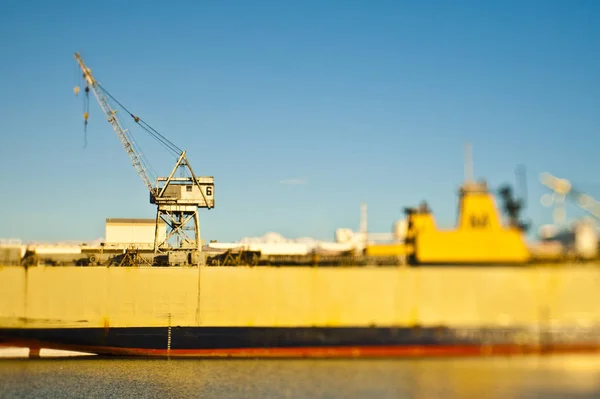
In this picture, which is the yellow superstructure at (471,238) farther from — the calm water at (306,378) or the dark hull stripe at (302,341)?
the calm water at (306,378)

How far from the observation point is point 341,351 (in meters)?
33.0

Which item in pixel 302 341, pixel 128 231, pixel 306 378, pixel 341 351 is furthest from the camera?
pixel 128 231

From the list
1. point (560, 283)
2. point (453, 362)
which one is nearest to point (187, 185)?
point (453, 362)

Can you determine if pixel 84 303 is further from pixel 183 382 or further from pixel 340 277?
pixel 340 277

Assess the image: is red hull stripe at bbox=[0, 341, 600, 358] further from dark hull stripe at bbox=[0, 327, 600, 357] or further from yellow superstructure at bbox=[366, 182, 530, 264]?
yellow superstructure at bbox=[366, 182, 530, 264]

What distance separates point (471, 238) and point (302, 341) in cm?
1126

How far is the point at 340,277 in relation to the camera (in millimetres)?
34281

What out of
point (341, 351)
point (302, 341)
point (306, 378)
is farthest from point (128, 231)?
point (306, 378)

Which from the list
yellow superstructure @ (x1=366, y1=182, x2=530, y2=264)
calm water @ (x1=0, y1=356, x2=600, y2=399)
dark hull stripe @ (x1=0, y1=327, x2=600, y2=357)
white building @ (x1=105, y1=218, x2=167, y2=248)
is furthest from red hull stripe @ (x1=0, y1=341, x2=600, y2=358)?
white building @ (x1=105, y1=218, x2=167, y2=248)

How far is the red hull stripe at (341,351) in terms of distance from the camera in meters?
31.4

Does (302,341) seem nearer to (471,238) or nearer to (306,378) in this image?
(306,378)

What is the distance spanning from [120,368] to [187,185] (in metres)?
14.2

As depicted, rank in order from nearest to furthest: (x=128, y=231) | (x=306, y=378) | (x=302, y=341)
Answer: (x=306, y=378) → (x=302, y=341) → (x=128, y=231)

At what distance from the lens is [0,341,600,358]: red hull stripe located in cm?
3142
